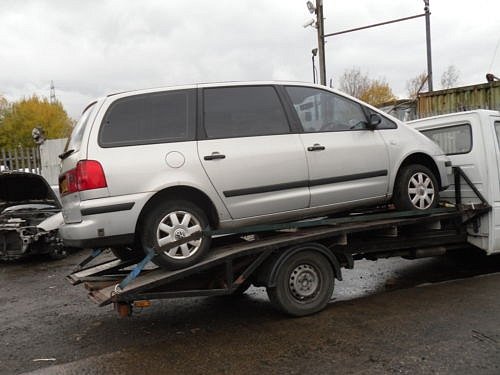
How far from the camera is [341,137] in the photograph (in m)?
5.06

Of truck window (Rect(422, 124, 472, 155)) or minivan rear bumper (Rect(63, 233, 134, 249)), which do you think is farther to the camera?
truck window (Rect(422, 124, 472, 155))

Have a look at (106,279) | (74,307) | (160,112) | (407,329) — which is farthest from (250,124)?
(74,307)

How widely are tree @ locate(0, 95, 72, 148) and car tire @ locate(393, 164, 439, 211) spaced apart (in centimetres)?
4322

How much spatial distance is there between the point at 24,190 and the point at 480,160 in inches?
302

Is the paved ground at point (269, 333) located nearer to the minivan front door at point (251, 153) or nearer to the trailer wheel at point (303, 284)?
the trailer wheel at point (303, 284)

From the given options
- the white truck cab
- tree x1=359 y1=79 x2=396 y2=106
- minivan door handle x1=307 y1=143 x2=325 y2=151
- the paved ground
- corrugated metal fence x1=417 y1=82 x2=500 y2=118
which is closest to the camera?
the paved ground

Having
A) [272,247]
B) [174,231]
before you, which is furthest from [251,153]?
[174,231]

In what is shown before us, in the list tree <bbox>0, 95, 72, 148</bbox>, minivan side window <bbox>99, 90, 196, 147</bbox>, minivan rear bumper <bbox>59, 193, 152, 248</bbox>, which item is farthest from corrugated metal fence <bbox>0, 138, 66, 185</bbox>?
tree <bbox>0, 95, 72, 148</bbox>

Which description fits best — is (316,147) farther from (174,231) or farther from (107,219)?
(107,219)

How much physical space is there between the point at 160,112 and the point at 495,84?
12.4 m

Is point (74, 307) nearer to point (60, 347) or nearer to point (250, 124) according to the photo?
point (60, 347)

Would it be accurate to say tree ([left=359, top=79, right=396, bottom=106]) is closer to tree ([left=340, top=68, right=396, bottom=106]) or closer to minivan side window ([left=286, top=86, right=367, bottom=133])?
tree ([left=340, top=68, right=396, bottom=106])

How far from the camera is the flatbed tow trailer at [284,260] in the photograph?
4156 millimetres

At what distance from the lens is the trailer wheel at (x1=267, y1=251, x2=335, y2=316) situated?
4.64m
